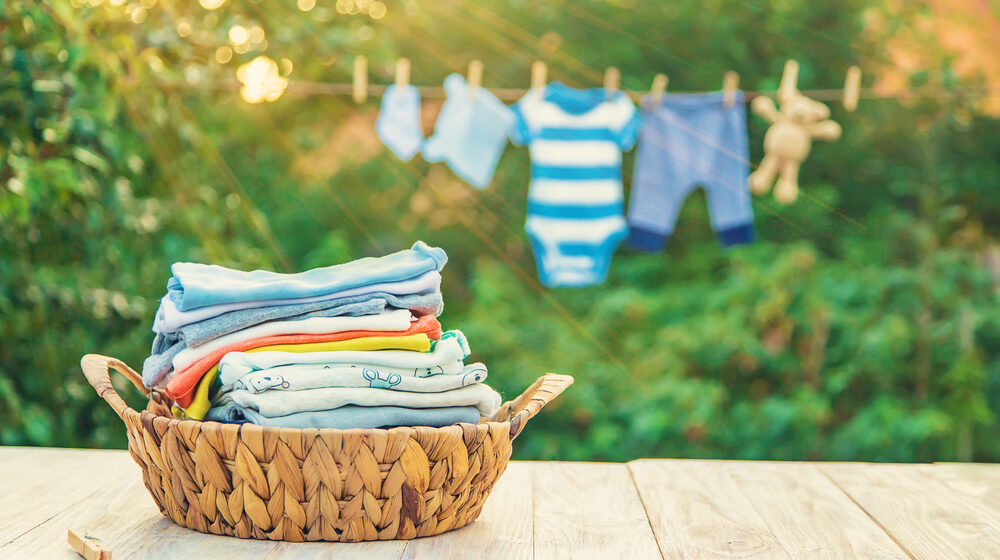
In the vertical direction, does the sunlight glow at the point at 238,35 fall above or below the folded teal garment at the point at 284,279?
above

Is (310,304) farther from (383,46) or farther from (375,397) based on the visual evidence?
(383,46)

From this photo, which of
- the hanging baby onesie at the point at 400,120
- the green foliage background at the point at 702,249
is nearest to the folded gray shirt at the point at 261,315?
the hanging baby onesie at the point at 400,120

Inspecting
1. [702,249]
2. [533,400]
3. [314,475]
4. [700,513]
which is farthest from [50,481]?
[702,249]

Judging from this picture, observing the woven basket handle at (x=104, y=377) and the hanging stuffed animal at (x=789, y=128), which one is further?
the hanging stuffed animal at (x=789, y=128)

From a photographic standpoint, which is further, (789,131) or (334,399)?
(789,131)

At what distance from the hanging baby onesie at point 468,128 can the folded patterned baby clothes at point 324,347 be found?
159 cm

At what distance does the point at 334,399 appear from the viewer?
74 cm

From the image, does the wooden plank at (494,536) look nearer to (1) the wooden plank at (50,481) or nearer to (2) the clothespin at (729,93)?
(1) the wooden plank at (50,481)

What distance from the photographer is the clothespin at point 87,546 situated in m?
0.67

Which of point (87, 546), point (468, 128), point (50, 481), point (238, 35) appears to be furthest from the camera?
point (468, 128)

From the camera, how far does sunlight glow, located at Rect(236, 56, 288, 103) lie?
87.6 inches

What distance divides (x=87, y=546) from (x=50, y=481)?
0.86 feet

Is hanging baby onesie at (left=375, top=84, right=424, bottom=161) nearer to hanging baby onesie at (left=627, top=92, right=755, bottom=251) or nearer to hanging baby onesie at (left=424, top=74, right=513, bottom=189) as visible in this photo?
hanging baby onesie at (left=424, top=74, right=513, bottom=189)

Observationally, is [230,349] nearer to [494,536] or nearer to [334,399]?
[334,399]
